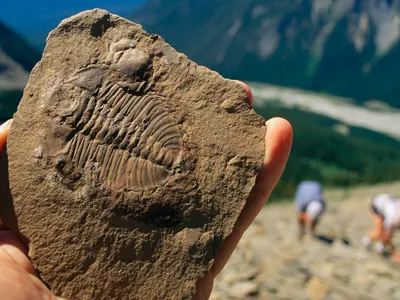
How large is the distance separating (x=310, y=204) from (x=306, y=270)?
4.68 feet

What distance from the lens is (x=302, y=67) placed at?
2491cm

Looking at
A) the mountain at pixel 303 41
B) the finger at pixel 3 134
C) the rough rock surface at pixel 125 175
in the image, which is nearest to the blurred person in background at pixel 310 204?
the rough rock surface at pixel 125 175

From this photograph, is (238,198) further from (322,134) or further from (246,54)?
(246,54)

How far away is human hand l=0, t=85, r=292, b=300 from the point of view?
2.13 metres

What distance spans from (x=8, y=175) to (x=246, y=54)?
2332cm

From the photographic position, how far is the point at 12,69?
5586 millimetres

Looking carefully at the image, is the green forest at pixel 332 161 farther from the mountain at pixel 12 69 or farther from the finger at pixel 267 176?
the finger at pixel 267 176

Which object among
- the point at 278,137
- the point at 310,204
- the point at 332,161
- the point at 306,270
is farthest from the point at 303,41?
the point at 278,137

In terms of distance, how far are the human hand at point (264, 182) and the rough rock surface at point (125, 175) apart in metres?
0.07

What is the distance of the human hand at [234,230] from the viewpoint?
6.98ft

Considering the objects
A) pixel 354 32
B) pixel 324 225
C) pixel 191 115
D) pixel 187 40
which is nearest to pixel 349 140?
pixel 324 225

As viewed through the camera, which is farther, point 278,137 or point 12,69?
point 12,69

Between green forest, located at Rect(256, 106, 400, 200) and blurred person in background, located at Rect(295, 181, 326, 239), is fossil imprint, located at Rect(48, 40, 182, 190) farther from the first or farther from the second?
green forest, located at Rect(256, 106, 400, 200)

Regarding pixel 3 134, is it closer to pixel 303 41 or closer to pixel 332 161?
pixel 332 161
